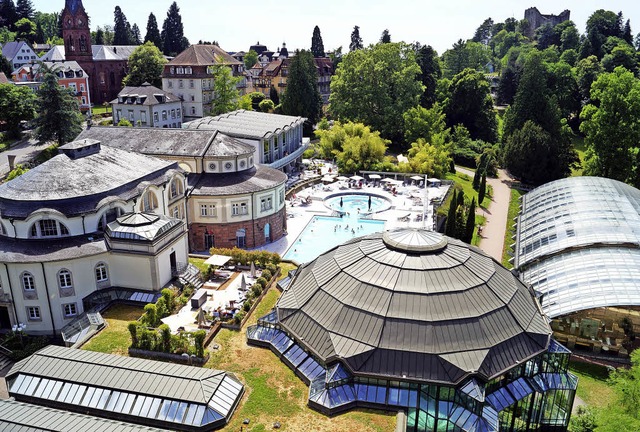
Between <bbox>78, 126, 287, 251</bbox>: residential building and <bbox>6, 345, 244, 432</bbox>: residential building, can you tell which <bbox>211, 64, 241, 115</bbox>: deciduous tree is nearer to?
<bbox>78, 126, 287, 251</bbox>: residential building

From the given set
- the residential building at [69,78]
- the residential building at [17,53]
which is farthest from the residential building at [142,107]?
the residential building at [17,53]

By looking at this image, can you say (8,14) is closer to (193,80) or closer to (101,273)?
(193,80)

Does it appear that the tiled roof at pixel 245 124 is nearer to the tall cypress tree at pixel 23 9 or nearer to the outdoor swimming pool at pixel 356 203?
the outdoor swimming pool at pixel 356 203

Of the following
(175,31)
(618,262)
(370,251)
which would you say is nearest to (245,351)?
(370,251)

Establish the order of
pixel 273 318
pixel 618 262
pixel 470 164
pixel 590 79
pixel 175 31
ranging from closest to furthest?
pixel 273 318 → pixel 618 262 → pixel 470 164 → pixel 590 79 → pixel 175 31

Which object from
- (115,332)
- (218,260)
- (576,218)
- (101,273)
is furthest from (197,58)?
(115,332)

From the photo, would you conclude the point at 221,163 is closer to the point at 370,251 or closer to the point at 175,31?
the point at 370,251

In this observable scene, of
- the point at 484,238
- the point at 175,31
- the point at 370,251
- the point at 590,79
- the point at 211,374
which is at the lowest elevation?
the point at 484,238
